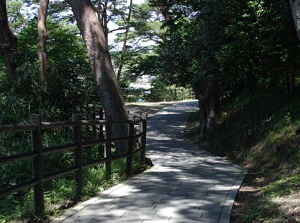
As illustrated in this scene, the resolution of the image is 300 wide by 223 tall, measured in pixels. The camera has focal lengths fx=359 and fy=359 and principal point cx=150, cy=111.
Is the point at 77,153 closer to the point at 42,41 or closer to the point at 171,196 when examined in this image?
the point at 171,196

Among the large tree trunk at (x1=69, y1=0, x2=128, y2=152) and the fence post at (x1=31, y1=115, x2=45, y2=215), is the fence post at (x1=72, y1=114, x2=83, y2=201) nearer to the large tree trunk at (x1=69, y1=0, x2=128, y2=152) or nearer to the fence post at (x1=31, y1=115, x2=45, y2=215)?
the fence post at (x1=31, y1=115, x2=45, y2=215)

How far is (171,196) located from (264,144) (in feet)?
15.5

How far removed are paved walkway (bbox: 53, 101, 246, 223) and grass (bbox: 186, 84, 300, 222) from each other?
445mm

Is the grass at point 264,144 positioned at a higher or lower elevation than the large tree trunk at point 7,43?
lower

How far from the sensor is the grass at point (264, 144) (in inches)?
210

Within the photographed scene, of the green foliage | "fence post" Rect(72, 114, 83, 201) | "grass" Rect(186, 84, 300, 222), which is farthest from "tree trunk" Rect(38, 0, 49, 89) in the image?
"grass" Rect(186, 84, 300, 222)

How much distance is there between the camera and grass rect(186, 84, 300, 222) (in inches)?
210

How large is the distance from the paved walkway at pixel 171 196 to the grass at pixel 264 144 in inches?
17.5


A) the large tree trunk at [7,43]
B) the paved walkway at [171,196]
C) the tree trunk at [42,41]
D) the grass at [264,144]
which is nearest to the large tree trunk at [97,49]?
the tree trunk at [42,41]

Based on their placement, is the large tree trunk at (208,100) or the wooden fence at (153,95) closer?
the large tree trunk at (208,100)

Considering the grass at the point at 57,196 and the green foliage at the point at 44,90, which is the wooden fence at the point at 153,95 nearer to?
the green foliage at the point at 44,90

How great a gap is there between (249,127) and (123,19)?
859 inches

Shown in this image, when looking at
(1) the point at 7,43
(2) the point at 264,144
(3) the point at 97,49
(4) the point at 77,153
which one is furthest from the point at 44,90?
(2) the point at 264,144

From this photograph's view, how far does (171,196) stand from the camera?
5988 mm
